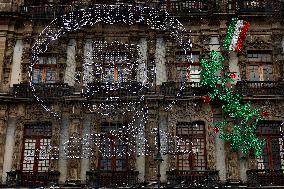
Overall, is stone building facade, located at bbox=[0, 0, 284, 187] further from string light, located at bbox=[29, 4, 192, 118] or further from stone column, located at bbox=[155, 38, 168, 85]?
string light, located at bbox=[29, 4, 192, 118]

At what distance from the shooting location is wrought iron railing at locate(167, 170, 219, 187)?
24.2m

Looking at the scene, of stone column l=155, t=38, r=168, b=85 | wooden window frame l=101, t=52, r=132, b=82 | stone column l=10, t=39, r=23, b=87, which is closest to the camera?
stone column l=155, t=38, r=168, b=85

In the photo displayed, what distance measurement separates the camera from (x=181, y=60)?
2702 centimetres

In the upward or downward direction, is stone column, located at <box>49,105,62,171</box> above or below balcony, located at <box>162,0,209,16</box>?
below

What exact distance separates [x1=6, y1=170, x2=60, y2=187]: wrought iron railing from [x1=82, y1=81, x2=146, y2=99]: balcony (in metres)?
4.24

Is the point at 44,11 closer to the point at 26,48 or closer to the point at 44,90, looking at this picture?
the point at 26,48

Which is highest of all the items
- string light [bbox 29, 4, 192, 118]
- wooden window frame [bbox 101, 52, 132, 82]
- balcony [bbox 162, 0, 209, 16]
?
balcony [bbox 162, 0, 209, 16]

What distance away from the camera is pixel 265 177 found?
24266 millimetres

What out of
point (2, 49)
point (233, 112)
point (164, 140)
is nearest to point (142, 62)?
point (164, 140)

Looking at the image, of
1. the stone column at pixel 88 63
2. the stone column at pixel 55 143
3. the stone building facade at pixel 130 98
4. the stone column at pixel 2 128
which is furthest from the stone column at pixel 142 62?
the stone column at pixel 2 128

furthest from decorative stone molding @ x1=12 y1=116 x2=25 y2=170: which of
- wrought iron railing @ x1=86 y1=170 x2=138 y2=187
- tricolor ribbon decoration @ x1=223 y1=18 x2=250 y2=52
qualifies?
tricolor ribbon decoration @ x1=223 y1=18 x2=250 y2=52

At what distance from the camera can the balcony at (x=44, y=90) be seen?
25.9 meters

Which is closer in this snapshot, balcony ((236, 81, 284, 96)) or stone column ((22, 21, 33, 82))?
balcony ((236, 81, 284, 96))

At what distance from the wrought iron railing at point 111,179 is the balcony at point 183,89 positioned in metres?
4.41
